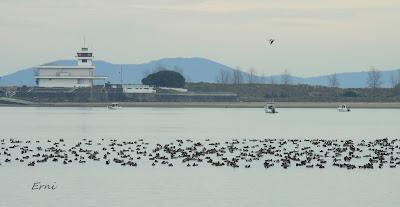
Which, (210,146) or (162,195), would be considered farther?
(210,146)

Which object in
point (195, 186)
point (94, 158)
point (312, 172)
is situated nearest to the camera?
point (195, 186)

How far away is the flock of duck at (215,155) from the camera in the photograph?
50969 mm

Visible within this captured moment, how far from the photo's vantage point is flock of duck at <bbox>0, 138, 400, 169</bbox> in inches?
2007

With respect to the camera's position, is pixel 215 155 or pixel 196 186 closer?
pixel 196 186

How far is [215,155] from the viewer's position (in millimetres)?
57406

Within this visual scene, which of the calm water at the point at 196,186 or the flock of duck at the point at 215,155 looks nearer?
the calm water at the point at 196,186

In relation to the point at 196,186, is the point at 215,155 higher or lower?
higher

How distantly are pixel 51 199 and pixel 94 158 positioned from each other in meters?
17.3

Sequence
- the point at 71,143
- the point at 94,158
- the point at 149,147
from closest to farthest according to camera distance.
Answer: the point at 94,158 < the point at 149,147 < the point at 71,143

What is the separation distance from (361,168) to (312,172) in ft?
10.3

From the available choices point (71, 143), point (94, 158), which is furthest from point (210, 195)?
point (71, 143)

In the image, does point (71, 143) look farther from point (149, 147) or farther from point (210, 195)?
point (210, 195)

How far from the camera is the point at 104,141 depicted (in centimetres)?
7419

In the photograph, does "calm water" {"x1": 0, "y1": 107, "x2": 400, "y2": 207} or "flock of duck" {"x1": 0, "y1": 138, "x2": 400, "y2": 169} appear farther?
"flock of duck" {"x1": 0, "y1": 138, "x2": 400, "y2": 169}
